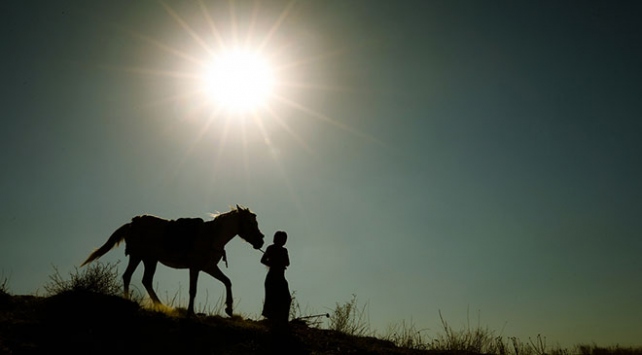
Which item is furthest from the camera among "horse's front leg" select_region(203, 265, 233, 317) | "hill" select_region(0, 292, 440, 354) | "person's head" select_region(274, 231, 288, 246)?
"horse's front leg" select_region(203, 265, 233, 317)

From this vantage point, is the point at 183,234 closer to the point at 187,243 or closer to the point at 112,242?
the point at 187,243

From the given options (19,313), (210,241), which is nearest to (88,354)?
(19,313)

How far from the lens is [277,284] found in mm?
8211

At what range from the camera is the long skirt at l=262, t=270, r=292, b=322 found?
8.01 meters

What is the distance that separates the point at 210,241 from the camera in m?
10.4

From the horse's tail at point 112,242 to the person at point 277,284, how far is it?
486 cm

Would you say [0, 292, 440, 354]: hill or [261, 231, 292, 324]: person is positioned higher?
[261, 231, 292, 324]: person

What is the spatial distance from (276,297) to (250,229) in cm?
260

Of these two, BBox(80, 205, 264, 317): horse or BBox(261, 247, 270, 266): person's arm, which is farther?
A: BBox(80, 205, 264, 317): horse

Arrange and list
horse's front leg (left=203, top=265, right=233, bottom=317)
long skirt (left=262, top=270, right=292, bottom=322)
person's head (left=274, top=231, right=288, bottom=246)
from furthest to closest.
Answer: horse's front leg (left=203, top=265, right=233, bottom=317), person's head (left=274, top=231, right=288, bottom=246), long skirt (left=262, top=270, right=292, bottom=322)

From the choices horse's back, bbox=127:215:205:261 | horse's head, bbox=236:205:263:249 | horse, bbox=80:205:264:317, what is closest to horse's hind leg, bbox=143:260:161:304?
horse, bbox=80:205:264:317

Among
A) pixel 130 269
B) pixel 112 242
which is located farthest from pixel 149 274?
pixel 112 242

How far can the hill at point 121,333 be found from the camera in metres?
5.88

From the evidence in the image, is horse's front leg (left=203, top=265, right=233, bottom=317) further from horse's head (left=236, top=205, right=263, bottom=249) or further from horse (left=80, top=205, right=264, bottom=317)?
horse's head (left=236, top=205, right=263, bottom=249)
